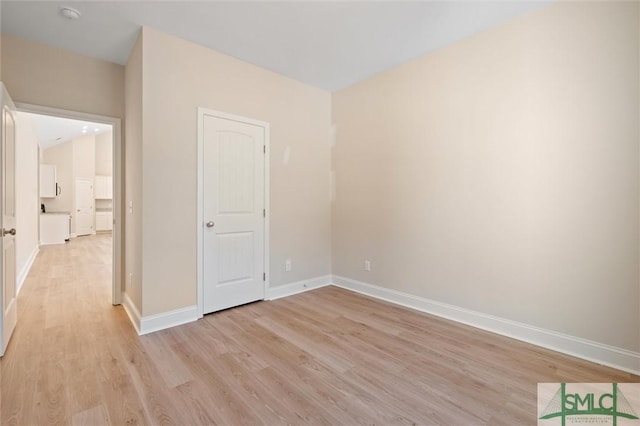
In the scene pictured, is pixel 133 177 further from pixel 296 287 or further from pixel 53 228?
pixel 53 228

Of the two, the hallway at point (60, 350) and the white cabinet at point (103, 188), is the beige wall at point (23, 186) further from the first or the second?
the white cabinet at point (103, 188)

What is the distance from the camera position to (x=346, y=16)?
257 centimetres

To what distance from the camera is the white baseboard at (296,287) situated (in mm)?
3711

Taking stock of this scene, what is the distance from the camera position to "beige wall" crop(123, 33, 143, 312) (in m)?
2.78

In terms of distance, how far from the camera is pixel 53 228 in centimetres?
812

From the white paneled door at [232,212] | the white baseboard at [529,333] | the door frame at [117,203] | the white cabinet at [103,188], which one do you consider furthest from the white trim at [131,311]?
the white cabinet at [103,188]

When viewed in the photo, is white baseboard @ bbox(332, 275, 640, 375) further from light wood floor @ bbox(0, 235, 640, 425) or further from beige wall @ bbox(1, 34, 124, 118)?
beige wall @ bbox(1, 34, 124, 118)

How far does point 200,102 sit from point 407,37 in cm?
221

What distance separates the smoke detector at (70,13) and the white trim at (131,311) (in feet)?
8.80

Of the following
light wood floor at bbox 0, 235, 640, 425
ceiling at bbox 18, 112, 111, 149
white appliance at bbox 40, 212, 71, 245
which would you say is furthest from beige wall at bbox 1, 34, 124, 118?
white appliance at bbox 40, 212, 71, 245

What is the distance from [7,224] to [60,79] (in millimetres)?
1590

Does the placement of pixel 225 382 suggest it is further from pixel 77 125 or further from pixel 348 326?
pixel 77 125

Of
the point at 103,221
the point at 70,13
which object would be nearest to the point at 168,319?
the point at 70,13

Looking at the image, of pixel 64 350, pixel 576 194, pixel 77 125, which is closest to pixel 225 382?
pixel 64 350
